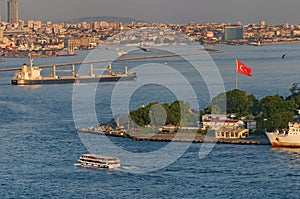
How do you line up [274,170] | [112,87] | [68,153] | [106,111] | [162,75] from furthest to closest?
1. [162,75]
2. [112,87]
3. [106,111]
4. [68,153]
5. [274,170]

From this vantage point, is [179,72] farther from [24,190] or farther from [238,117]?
[24,190]

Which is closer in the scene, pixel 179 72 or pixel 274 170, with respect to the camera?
pixel 274 170

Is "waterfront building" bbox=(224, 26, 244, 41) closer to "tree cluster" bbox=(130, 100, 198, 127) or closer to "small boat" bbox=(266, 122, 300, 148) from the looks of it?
"tree cluster" bbox=(130, 100, 198, 127)

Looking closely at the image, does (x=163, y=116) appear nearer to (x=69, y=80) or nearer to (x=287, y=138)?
(x=287, y=138)

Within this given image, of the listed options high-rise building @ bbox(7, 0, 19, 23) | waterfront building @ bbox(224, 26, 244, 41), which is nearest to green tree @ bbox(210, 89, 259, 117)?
waterfront building @ bbox(224, 26, 244, 41)

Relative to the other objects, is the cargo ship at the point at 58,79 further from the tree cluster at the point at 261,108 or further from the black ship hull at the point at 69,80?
the tree cluster at the point at 261,108

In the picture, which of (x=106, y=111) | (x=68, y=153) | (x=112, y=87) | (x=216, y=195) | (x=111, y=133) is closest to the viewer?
(x=216, y=195)

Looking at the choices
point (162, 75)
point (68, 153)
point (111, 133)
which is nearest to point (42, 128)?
point (111, 133)

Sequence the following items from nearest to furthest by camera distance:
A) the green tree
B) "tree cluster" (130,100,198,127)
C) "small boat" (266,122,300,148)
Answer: "small boat" (266,122,300,148) < "tree cluster" (130,100,198,127) < the green tree
